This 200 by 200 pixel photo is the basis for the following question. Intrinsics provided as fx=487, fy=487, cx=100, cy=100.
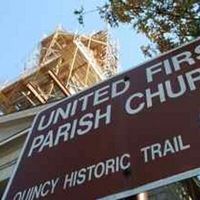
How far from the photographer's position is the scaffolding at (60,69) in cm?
2439

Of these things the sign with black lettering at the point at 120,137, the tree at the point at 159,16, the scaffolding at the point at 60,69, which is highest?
the scaffolding at the point at 60,69

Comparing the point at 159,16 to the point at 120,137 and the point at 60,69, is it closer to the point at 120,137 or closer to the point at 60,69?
the point at 120,137

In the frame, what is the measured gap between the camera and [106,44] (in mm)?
31969

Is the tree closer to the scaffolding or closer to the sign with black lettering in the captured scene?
the sign with black lettering

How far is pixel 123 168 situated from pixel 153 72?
70cm

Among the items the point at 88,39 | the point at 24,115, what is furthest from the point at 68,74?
the point at 24,115

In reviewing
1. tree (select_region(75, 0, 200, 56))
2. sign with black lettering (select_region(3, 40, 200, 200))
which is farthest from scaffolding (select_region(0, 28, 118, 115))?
sign with black lettering (select_region(3, 40, 200, 200))

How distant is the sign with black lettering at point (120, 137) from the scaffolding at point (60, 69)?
764 inches

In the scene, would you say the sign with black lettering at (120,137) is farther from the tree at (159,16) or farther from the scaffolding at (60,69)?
the scaffolding at (60,69)

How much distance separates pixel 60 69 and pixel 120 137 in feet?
81.7

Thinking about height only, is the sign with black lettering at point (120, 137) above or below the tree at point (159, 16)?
below

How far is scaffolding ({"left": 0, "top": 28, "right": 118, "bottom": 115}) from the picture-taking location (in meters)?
24.4

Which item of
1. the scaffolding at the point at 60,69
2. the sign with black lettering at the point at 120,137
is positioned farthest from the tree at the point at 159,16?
the scaffolding at the point at 60,69

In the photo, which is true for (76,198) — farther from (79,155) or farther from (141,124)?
(141,124)
